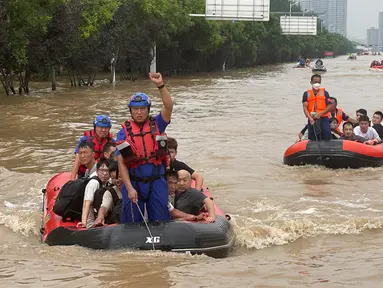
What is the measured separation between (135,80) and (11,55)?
18890mm

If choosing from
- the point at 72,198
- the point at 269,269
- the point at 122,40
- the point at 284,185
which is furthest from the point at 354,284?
the point at 122,40

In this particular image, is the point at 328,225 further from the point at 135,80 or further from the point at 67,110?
the point at 135,80

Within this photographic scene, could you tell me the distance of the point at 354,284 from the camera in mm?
6020

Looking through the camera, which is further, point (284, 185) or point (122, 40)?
point (122, 40)

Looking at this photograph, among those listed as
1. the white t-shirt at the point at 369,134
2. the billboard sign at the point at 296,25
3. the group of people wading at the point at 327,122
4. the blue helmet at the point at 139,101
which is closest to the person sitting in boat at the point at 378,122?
the group of people wading at the point at 327,122

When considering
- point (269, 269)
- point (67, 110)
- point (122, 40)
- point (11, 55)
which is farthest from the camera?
point (122, 40)

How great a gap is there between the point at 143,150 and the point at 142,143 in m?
0.07

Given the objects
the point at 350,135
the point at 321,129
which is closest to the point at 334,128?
the point at 350,135

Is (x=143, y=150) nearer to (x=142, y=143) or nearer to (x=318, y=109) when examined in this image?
(x=142, y=143)

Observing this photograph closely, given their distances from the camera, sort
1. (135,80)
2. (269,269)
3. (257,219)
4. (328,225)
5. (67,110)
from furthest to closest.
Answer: (135,80) < (67,110) < (257,219) < (328,225) < (269,269)

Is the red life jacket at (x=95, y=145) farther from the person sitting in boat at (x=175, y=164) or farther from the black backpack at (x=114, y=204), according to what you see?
the black backpack at (x=114, y=204)

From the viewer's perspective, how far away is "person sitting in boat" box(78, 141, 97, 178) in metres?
8.22

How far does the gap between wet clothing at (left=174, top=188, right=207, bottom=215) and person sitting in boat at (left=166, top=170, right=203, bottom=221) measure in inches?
2.5

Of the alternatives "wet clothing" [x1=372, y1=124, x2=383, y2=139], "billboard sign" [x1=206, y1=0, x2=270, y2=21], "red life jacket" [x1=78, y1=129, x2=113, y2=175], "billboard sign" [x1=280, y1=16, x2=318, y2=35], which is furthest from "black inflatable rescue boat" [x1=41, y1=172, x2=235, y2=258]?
"billboard sign" [x1=280, y1=16, x2=318, y2=35]
